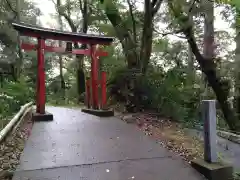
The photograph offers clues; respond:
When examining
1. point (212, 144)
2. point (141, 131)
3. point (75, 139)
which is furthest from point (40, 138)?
point (212, 144)

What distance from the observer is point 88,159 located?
4598 mm

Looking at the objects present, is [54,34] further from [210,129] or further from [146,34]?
[210,129]

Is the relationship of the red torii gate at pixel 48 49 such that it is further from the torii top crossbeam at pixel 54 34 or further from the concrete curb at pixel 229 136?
the concrete curb at pixel 229 136

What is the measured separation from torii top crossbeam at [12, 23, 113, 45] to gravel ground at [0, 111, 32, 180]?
3.79 metres

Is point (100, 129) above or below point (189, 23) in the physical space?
below

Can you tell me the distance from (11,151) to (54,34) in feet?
19.3

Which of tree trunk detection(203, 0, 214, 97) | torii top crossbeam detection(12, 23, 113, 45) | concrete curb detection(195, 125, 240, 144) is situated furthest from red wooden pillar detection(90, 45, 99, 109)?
tree trunk detection(203, 0, 214, 97)

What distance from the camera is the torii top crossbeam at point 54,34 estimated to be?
9.28 m

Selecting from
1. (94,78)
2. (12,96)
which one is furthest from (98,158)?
(12,96)

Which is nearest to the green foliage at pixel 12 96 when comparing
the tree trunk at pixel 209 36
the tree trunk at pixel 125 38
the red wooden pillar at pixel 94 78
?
the red wooden pillar at pixel 94 78

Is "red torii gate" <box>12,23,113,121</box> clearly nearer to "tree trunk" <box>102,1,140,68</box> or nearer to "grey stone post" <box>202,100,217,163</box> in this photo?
"tree trunk" <box>102,1,140,68</box>

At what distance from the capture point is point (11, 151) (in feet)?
16.9

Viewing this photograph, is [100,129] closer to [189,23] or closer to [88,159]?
[88,159]

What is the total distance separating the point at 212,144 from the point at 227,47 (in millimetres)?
12914
